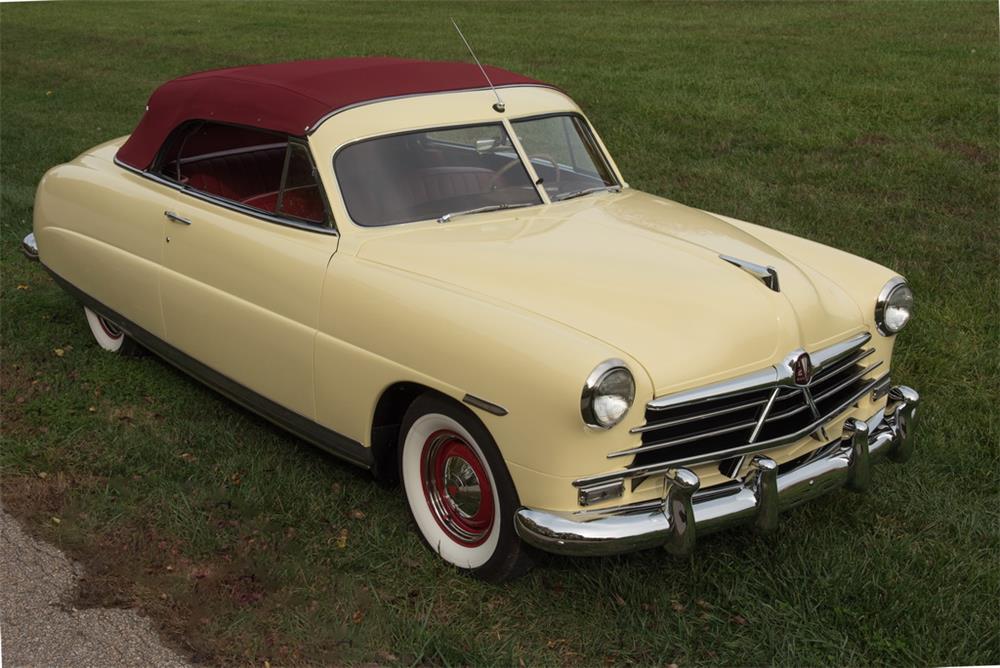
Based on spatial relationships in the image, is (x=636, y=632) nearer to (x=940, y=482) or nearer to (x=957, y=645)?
(x=957, y=645)

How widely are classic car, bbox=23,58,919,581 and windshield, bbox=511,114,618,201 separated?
0.05 ft

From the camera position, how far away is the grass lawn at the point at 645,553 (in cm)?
358

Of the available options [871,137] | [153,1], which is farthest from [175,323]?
[153,1]

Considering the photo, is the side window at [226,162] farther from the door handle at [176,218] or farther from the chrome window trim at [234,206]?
the door handle at [176,218]

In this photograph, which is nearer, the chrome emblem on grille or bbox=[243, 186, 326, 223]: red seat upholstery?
the chrome emblem on grille

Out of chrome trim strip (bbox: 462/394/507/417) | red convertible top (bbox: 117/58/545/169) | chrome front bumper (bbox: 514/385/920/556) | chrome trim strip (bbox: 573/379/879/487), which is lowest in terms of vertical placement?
chrome front bumper (bbox: 514/385/920/556)

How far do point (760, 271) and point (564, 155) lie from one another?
1382 millimetres

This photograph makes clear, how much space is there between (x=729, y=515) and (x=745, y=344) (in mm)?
566

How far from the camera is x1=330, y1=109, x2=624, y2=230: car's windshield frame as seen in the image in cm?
440

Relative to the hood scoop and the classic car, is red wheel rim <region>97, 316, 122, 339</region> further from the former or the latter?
the hood scoop

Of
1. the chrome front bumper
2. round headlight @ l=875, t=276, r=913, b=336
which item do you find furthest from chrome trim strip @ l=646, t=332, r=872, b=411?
round headlight @ l=875, t=276, r=913, b=336

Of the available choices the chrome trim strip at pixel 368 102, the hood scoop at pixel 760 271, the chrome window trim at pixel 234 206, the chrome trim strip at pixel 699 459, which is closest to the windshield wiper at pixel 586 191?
the chrome trim strip at pixel 368 102

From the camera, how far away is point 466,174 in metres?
4.61

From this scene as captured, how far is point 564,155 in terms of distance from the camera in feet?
16.5
